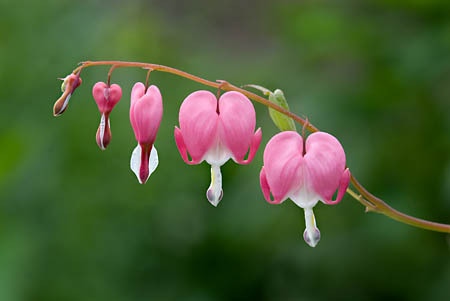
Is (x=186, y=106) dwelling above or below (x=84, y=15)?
below

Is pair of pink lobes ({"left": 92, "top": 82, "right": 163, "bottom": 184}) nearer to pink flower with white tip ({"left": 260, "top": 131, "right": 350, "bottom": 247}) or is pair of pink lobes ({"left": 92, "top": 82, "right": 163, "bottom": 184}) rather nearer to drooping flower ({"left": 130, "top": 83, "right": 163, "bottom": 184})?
drooping flower ({"left": 130, "top": 83, "right": 163, "bottom": 184})

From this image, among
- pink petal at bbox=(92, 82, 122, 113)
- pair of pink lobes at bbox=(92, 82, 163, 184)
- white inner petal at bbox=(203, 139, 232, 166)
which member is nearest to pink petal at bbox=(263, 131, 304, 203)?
white inner petal at bbox=(203, 139, 232, 166)

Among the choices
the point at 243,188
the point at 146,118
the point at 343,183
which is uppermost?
the point at 146,118

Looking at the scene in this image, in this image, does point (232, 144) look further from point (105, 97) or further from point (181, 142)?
point (105, 97)

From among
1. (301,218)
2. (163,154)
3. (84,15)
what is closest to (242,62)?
(84,15)

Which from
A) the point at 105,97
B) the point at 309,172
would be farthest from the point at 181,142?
the point at 309,172

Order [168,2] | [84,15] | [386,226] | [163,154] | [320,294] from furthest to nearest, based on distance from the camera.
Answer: [168,2], [84,15], [163,154], [320,294], [386,226]

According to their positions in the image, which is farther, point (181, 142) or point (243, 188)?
point (243, 188)

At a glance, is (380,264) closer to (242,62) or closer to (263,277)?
(263,277)
